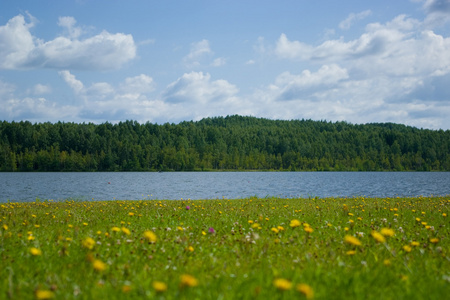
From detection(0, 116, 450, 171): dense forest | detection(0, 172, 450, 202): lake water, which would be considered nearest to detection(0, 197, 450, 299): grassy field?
detection(0, 172, 450, 202): lake water

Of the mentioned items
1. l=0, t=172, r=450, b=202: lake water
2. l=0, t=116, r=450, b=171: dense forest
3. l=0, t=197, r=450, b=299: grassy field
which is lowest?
l=0, t=172, r=450, b=202: lake water

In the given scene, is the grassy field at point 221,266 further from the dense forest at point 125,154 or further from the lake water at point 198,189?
the dense forest at point 125,154

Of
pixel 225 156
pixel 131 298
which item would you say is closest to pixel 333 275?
pixel 131 298

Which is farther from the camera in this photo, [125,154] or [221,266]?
[125,154]

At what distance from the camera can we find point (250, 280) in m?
4.65

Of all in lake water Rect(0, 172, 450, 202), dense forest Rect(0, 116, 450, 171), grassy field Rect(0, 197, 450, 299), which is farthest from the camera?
dense forest Rect(0, 116, 450, 171)

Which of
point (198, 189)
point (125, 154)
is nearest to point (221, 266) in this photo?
point (198, 189)

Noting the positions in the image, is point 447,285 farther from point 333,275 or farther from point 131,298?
point 131,298

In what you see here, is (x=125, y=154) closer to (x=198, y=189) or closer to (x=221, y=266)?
(x=198, y=189)

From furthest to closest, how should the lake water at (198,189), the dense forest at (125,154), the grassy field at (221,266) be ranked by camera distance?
the dense forest at (125,154)
the lake water at (198,189)
the grassy field at (221,266)

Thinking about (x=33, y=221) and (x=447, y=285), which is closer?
(x=447, y=285)

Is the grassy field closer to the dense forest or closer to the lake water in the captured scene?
the lake water

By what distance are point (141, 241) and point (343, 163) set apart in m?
203

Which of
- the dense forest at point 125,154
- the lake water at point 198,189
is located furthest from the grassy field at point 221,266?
the dense forest at point 125,154
